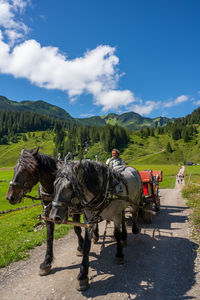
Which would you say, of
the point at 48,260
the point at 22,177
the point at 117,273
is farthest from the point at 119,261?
the point at 22,177

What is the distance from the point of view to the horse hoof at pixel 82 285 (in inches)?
180

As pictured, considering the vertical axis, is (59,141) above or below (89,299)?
above

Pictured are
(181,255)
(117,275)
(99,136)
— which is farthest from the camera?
(99,136)

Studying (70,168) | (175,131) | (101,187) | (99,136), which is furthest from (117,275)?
(175,131)

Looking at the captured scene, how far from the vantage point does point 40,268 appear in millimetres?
5320

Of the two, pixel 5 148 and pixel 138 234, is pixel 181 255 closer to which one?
pixel 138 234

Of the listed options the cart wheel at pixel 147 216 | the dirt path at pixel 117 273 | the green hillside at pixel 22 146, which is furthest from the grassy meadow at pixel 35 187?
the cart wheel at pixel 147 216

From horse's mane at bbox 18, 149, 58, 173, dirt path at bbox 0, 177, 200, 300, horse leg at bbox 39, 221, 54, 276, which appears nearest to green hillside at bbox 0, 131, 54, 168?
dirt path at bbox 0, 177, 200, 300

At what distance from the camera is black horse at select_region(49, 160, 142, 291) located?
4055 mm

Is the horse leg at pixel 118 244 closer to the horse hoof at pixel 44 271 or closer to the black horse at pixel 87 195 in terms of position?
the black horse at pixel 87 195

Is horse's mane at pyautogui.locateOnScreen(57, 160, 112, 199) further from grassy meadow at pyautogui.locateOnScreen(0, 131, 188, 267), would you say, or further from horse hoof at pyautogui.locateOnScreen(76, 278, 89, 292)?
horse hoof at pyautogui.locateOnScreen(76, 278, 89, 292)

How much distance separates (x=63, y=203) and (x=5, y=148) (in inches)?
7097

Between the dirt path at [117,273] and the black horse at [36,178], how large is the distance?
651 millimetres

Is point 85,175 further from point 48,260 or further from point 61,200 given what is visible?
point 48,260
